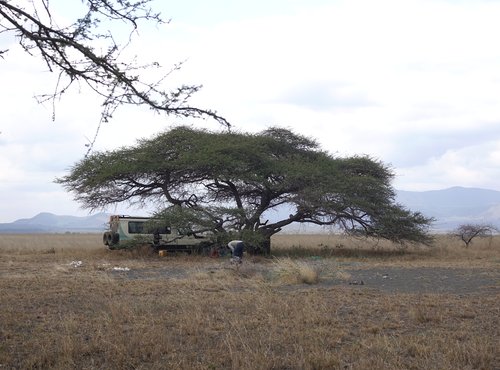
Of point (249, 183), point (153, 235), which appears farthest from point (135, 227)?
point (249, 183)

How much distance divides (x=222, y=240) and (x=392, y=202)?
31.3 ft

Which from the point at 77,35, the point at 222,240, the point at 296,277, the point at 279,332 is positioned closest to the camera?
the point at 77,35

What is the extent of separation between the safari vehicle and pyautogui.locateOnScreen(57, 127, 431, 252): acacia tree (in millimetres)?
1118

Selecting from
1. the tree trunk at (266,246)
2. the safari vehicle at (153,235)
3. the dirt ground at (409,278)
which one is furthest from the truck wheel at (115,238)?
the dirt ground at (409,278)

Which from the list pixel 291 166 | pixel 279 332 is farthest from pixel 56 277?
pixel 291 166

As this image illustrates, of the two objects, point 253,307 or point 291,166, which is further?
point 291,166

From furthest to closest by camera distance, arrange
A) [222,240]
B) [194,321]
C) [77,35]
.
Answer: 1. [222,240]
2. [194,321]
3. [77,35]

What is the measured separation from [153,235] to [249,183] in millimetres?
5397

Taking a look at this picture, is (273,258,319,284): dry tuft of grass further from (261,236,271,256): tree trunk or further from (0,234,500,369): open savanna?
(261,236,271,256): tree trunk

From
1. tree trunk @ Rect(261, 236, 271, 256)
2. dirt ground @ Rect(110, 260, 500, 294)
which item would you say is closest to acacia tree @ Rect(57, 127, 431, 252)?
tree trunk @ Rect(261, 236, 271, 256)

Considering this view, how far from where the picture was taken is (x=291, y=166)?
28844 mm

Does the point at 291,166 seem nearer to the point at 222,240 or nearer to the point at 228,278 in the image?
the point at 222,240

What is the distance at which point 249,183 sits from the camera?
2903cm

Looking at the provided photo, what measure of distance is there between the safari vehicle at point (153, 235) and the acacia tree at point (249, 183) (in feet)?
3.67
